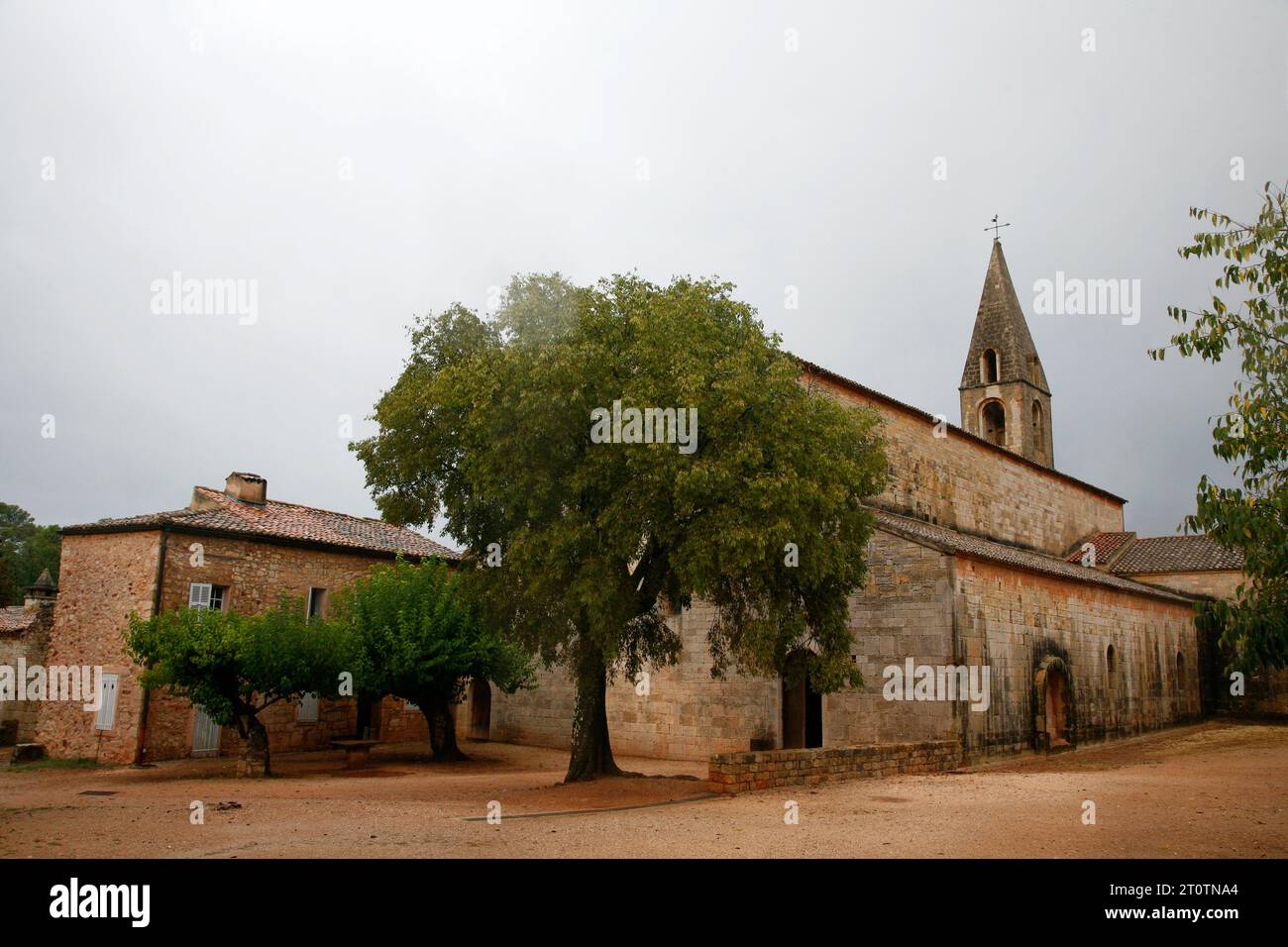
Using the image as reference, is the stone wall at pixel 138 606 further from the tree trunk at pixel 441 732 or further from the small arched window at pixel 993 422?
the small arched window at pixel 993 422

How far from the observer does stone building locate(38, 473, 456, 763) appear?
68.9 ft

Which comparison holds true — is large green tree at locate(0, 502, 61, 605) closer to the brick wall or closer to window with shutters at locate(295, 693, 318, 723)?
window with shutters at locate(295, 693, 318, 723)

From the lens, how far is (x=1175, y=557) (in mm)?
35969

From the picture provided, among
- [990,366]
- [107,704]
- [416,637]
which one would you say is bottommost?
[107,704]

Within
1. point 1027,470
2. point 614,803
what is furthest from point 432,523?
point 1027,470

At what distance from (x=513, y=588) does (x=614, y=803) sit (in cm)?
412

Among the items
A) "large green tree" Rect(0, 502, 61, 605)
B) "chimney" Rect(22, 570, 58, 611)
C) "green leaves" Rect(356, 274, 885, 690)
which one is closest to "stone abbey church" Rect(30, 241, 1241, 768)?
"chimney" Rect(22, 570, 58, 611)

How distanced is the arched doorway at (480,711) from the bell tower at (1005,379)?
76.8 ft

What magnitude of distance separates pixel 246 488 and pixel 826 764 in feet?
61.0

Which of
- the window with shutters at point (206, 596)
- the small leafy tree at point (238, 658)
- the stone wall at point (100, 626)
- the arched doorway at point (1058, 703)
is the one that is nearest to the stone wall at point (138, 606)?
the stone wall at point (100, 626)

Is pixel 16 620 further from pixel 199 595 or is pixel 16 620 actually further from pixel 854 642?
pixel 854 642

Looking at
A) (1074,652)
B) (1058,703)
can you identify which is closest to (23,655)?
(1058,703)
